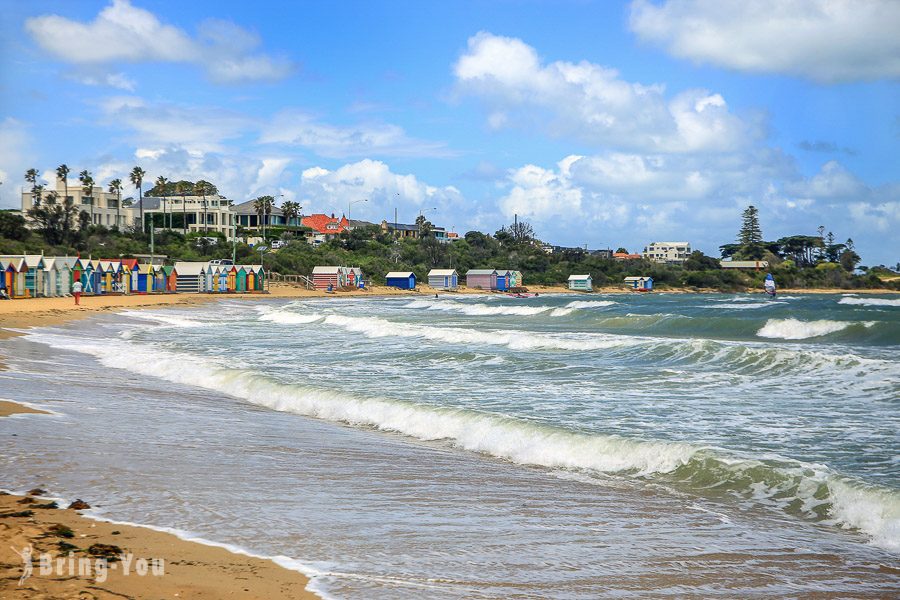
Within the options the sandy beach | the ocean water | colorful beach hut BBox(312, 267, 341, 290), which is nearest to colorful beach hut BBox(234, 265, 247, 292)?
the sandy beach

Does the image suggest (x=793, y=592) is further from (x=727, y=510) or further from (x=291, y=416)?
(x=291, y=416)

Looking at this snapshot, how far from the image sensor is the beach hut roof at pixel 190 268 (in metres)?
73.8

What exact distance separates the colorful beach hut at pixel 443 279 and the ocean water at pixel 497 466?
3659 inches

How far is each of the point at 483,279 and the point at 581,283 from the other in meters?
19.3

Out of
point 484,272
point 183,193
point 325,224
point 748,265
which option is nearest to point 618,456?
point 484,272

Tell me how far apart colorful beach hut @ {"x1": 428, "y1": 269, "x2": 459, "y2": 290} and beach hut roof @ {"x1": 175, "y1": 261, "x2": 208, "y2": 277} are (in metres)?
43.0

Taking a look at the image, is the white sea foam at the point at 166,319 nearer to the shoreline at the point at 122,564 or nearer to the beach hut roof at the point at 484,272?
the shoreline at the point at 122,564

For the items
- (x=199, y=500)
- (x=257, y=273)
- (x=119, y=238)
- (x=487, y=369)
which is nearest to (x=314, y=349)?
(x=487, y=369)

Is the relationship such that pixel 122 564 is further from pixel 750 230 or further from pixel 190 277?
pixel 750 230

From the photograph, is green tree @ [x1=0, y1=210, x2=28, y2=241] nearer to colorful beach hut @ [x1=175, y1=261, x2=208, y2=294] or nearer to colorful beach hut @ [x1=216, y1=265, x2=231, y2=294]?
colorful beach hut @ [x1=175, y1=261, x2=208, y2=294]

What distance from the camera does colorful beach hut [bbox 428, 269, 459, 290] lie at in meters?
113

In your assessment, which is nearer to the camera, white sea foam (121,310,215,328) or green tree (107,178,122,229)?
white sea foam (121,310,215,328)

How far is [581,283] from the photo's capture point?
419 feet

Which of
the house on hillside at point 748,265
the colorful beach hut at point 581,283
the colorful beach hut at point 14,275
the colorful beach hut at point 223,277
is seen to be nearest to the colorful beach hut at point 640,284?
the colorful beach hut at point 581,283
